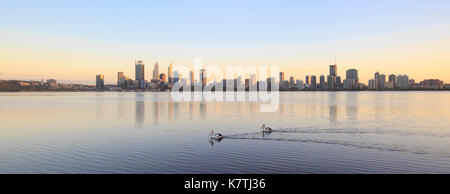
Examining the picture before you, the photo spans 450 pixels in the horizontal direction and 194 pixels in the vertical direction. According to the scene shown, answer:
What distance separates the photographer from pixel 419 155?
1006 inches

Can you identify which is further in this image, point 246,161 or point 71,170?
point 246,161

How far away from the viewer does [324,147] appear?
95.3ft
